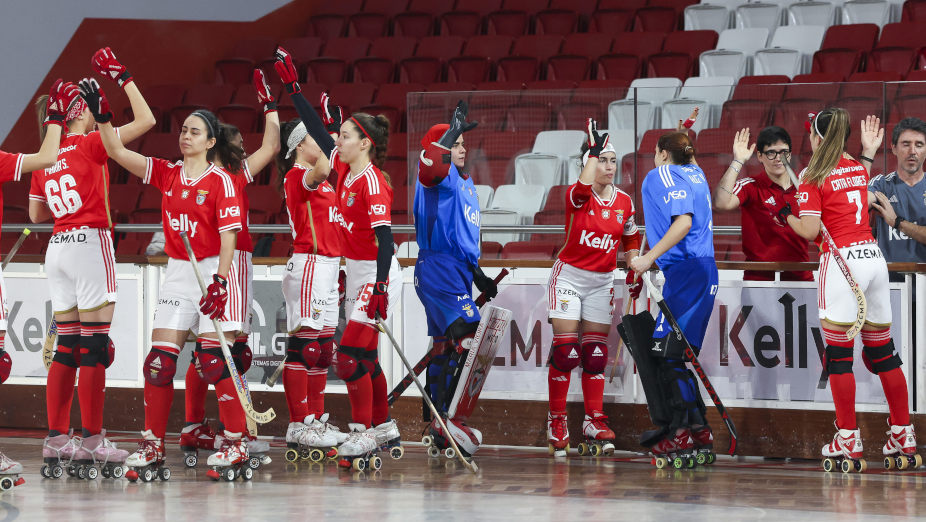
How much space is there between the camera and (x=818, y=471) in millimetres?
5871

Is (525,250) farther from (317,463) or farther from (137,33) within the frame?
(137,33)

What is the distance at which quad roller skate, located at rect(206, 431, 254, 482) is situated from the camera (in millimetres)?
5438

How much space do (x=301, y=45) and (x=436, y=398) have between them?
7130mm

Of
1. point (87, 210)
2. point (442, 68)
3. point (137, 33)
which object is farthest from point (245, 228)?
point (137, 33)

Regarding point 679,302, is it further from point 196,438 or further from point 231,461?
point 196,438

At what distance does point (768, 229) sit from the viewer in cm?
643

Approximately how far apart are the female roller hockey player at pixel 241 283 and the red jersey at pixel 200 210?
0.55 ft

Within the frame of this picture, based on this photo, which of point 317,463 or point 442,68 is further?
point 442,68

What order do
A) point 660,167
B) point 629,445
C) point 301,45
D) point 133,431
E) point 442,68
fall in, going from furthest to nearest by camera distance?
1. point 301,45
2. point 442,68
3. point 133,431
4. point 629,445
5. point 660,167

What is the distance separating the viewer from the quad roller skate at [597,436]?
6.36m

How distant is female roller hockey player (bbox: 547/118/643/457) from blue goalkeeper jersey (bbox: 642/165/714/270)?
272 mm

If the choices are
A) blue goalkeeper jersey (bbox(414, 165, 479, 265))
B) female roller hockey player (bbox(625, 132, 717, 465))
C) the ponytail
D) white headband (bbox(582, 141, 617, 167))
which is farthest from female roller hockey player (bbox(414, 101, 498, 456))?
the ponytail

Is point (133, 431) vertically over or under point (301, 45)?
under

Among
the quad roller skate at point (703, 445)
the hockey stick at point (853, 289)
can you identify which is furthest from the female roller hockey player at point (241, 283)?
the hockey stick at point (853, 289)
